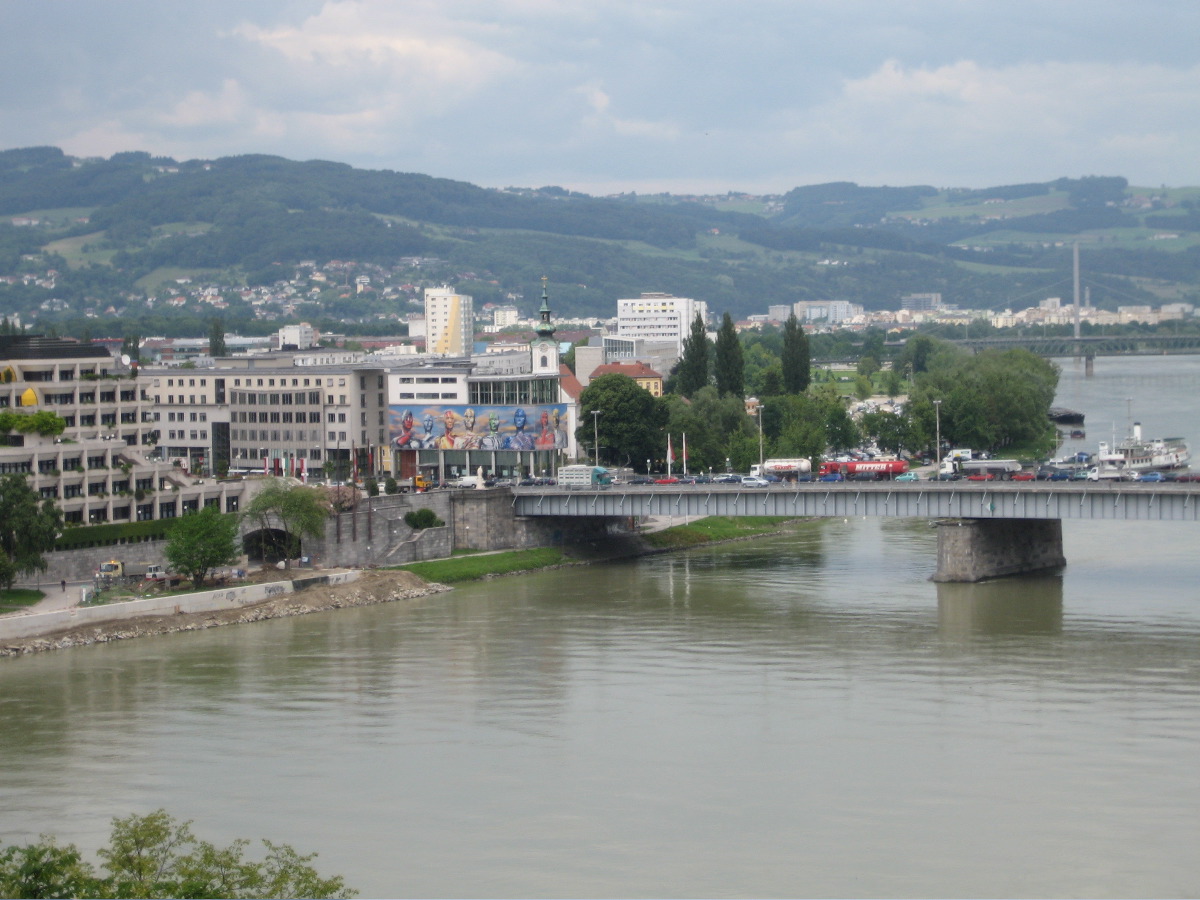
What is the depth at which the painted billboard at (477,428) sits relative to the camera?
72.9 metres

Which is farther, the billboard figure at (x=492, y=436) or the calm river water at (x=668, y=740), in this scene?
the billboard figure at (x=492, y=436)

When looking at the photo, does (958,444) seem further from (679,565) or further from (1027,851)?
(1027,851)

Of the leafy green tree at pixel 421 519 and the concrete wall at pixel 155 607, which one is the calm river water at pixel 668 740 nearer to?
the concrete wall at pixel 155 607

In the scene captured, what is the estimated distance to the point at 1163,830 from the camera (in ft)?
92.5

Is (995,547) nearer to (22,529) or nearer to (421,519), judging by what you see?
(421,519)

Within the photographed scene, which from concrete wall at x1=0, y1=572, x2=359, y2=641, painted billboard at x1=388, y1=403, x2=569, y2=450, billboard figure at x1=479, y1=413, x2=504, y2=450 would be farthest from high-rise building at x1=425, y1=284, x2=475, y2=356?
concrete wall at x1=0, y1=572, x2=359, y2=641

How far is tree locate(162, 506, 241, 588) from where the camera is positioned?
171 ft

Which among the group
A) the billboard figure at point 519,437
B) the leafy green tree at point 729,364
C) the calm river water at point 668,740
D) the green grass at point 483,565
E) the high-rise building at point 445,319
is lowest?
the calm river water at point 668,740

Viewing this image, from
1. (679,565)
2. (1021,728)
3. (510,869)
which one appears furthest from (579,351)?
(510,869)

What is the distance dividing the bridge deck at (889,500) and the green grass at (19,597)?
19277 mm

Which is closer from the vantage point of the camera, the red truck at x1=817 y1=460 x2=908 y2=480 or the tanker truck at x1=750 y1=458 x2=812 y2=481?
the red truck at x1=817 y1=460 x2=908 y2=480

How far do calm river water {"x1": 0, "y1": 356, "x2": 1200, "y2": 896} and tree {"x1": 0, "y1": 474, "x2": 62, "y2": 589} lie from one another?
4.93 meters

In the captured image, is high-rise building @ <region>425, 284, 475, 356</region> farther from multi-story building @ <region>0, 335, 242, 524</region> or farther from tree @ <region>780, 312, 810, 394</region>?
multi-story building @ <region>0, 335, 242, 524</region>

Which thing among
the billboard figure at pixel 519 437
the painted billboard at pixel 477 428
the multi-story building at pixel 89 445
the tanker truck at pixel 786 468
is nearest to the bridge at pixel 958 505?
the billboard figure at pixel 519 437
